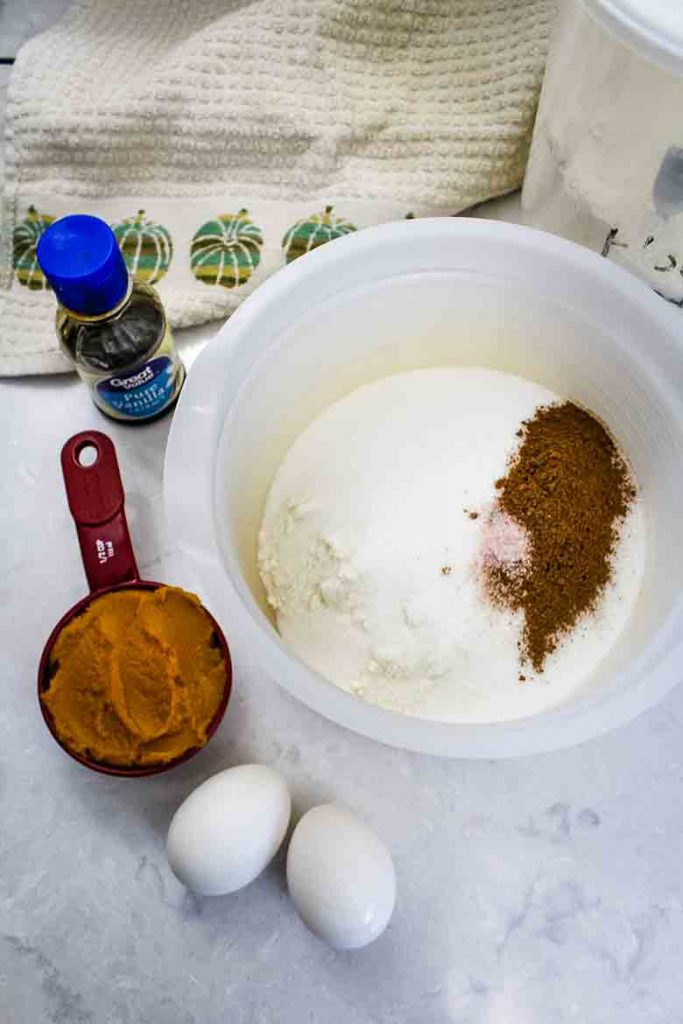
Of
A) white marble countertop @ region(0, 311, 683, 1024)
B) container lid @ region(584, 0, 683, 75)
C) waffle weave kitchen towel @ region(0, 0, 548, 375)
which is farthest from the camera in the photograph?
waffle weave kitchen towel @ region(0, 0, 548, 375)

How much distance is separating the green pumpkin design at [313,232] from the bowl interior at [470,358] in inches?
4.0

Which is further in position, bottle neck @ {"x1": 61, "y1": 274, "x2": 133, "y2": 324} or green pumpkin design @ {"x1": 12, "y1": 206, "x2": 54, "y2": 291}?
green pumpkin design @ {"x1": 12, "y1": 206, "x2": 54, "y2": 291}

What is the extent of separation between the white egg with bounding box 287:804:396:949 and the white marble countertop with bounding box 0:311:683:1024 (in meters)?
0.07

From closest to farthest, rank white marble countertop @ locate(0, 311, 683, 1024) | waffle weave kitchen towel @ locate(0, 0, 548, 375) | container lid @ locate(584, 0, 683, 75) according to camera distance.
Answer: container lid @ locate(584, 0, 683, 75) < white marble countertop @ locate(0, 311, 683, 1024) < waffle weave kitchen towel @ locate(0, 0, 548, 375)

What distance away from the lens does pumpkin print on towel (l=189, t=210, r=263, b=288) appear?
0.73m

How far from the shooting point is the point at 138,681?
56 centimetres

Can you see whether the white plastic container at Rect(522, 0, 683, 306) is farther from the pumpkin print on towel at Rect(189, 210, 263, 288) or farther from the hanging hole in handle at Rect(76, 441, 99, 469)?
the hanging hole in handle at Rect(76, 441, 99, 469)

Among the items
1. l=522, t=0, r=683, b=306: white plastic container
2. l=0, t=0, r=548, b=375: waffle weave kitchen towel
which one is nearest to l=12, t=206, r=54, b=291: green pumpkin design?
l=0, t=0, r=548, b=375: waffle weave kitchen towel

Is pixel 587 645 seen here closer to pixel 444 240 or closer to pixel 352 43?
pixel 444 240

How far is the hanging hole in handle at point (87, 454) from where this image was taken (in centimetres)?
64

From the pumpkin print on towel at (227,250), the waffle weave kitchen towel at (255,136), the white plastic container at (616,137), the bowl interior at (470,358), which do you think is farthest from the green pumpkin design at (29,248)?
the white plastic container at (616,137)

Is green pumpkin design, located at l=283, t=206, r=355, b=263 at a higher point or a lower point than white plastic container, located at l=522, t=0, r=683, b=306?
lower

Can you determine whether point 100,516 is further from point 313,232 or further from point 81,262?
point 313,232

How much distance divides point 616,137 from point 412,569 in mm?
302
